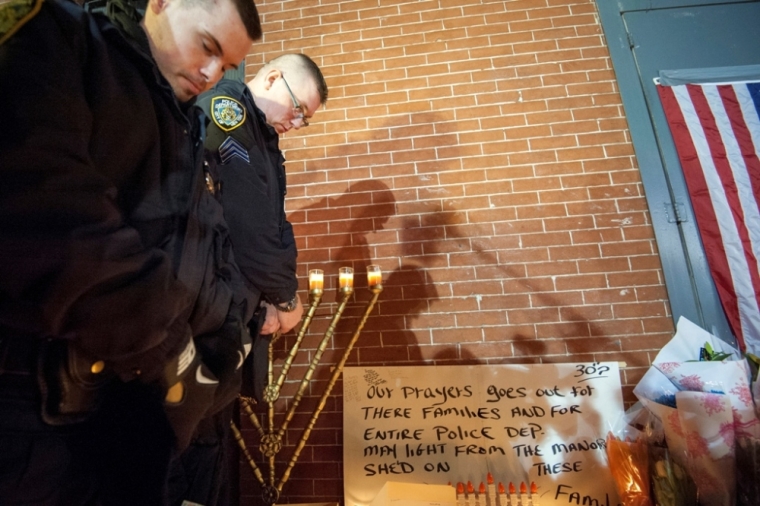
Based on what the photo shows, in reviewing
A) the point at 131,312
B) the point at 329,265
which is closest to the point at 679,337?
the point at 329,265

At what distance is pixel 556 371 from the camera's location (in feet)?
5.88

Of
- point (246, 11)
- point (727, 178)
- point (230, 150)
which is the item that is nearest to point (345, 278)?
point (230, 150)

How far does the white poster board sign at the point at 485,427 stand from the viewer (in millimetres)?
1658

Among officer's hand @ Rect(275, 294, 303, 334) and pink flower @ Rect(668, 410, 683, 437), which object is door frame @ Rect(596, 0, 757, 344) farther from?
officer's hand @ Rect(275, 294, 303, 334)

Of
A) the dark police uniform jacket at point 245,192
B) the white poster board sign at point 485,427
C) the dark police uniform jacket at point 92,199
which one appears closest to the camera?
the dark police uniform jacket at point 92,199

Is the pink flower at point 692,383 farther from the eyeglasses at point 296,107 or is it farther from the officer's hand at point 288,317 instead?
the eyeglasses at point 296,107

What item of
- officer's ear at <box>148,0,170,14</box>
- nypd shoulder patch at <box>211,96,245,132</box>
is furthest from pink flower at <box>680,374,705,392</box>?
officer's ear at <box>148,0,170,14</box>

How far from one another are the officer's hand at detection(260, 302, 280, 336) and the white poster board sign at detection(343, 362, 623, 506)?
0.63m

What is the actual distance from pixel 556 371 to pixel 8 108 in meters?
1.83

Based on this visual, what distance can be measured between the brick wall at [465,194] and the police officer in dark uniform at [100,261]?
116 centimetres

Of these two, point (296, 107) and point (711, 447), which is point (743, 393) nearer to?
point (711, 447)

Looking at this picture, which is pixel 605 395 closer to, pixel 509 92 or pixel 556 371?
pixel 556 371

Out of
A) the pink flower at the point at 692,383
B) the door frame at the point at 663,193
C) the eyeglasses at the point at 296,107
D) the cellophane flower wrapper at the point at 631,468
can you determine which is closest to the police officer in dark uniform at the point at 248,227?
the eyeglasses at the point at 296,107

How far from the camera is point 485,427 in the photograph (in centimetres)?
174
